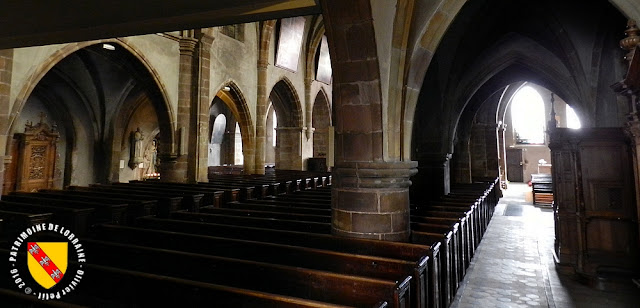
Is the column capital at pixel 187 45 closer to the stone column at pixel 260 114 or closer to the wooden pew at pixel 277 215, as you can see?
the stone column at pixel 260 114

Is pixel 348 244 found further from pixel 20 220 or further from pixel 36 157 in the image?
pixel 36 157

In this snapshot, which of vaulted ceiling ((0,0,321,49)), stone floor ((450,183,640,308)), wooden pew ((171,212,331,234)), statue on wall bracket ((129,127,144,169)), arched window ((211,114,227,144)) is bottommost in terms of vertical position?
stone floor ((450,183,640,308))

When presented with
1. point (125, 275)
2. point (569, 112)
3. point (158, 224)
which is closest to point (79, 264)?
point (125, 275)

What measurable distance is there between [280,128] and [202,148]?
20.1 ft

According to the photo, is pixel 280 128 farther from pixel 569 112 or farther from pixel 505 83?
pixel 569 112

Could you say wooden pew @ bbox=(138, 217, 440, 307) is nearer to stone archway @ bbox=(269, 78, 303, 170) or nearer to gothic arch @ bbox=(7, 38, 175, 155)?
gothic arch @ bbox=(7, 38, 175, 155)

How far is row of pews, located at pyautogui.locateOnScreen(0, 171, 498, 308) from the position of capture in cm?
229

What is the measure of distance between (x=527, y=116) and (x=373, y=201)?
22.2 m

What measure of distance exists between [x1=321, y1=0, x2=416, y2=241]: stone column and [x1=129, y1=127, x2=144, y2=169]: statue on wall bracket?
1340 cm

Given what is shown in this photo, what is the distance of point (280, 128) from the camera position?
16312 millimetres

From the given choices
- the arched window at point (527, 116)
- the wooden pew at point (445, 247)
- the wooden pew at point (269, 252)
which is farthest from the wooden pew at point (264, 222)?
the arched window at point (527, 116)

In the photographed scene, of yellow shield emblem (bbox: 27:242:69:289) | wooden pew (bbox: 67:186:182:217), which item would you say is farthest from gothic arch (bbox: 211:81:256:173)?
yellow shield emblem (bbox: 27:242:69:289)

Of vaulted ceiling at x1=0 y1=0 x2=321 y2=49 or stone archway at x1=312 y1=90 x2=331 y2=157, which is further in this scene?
stone archway at x1=312 y1=90 x2=331 y2=157

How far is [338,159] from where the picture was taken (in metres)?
4.02
